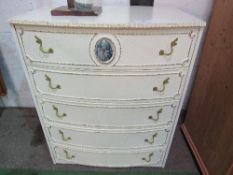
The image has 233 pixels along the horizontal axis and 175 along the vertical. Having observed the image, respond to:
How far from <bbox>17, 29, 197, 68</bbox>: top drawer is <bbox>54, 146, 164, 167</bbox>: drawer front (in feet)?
2.03

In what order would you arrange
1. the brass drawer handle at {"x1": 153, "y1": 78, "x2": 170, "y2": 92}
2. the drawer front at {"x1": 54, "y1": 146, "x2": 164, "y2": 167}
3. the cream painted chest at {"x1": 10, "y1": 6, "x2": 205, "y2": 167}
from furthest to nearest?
1. the drawer front at {"x1": 54, "y1": 146, "x2": 164, "y2": 167}
2. the brass drawer handle at {"x1": 153, "y1": 78, "x2": 170, "y2": 92}
3. the cream painted chest at {"x1": 10, "y1": 6, "x2": 205, "y2": 167}

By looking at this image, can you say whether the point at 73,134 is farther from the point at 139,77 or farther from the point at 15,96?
the point at 15,96

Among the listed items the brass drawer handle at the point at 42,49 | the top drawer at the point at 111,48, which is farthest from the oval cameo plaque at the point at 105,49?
the brass drawer handle at the point at 42,49

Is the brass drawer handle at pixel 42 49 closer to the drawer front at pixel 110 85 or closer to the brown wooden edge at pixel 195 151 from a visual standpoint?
the drawer front at pixel 110 85

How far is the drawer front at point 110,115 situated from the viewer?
0.97 meters

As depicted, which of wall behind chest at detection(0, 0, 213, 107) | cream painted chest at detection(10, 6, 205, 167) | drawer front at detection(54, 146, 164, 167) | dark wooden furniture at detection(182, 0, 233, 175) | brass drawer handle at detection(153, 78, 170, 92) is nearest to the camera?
cream painted chest at detection(10, 6, 205, 167)

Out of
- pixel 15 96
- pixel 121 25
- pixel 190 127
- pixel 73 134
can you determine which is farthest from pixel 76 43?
pixel 15 96

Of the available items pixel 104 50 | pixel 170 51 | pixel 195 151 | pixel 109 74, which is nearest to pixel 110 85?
pixel 109 74

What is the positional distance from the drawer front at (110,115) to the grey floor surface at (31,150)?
1.48ft

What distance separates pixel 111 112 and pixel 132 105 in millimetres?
119

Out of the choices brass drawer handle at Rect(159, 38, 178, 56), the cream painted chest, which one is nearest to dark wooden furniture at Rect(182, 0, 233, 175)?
the cream painted chest

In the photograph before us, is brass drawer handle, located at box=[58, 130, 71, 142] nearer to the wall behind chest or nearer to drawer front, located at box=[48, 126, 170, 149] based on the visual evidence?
drawer front, located at box=[48, 126, 170, 149]

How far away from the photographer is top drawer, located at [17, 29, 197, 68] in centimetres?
77

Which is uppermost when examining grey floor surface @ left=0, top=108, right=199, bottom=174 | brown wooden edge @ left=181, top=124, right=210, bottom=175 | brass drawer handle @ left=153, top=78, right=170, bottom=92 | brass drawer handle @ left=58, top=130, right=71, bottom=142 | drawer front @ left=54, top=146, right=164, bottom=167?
brass drawer handle @ left=153, top=78, right=170, bottom=92
